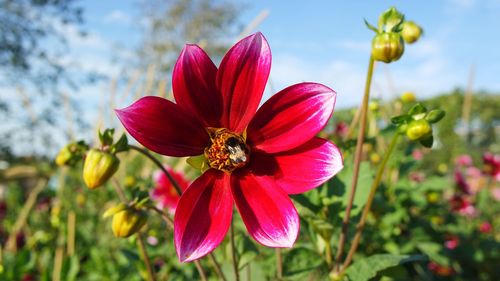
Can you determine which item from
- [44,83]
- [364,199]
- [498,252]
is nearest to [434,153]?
[44,83]

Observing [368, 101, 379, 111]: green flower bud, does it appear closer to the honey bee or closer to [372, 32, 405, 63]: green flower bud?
[372, 32, 405, 63]: green flower bud

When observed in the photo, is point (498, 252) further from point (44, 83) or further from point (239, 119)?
point (44, 83)

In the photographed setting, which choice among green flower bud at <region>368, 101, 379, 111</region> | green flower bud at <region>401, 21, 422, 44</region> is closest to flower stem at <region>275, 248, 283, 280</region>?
green flower bud at <region>401, 21, 422, 44</region>

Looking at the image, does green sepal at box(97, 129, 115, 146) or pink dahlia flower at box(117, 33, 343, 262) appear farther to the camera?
green sepal at box(97, 129, 115, 146)

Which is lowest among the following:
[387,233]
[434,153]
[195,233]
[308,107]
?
[434,153]

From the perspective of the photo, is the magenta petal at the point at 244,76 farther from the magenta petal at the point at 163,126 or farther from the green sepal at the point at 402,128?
the green sepal at the point at 402,128

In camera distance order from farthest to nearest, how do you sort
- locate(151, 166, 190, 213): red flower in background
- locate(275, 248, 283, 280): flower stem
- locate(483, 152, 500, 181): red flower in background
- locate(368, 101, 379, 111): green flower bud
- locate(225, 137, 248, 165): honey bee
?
1. locate(483, 152, 500, 181): red flower in background
2. locate(151, 166, 190, 213): red flower in background
3. locate(368, 101, 379, 111): green flower bud
4. locate(275, 248, 283, 280): flower stem
5. locate(225, 137, 248, 165): honey bee
